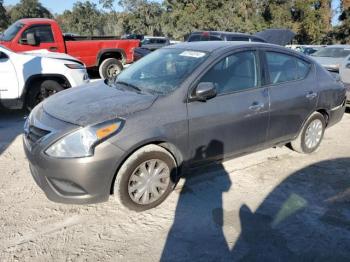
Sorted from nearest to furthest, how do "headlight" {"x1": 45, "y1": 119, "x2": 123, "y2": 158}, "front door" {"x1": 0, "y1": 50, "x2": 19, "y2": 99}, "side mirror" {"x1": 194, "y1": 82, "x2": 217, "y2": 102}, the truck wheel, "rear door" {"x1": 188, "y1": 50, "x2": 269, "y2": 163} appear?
"headlight" {"x1": 45, "y1": 119, "x2": 123, "y2": 158} → "side mirror" {"x1": 194, "y1": 82, "x2": 217, "y2": 102} → "rear door" {"x1": 188, "y1": 50, "x2": 269, "y2": 163} → "front door" {"x1": 0, "y1": 50, "x2": 19, "y2": 99} → the truck wheel

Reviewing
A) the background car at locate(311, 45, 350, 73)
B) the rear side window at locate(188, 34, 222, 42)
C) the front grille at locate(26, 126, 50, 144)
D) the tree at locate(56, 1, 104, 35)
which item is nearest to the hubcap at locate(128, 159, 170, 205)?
the front grille at locate(26, 126, 50, 144)

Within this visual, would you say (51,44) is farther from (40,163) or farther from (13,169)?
(40,163)

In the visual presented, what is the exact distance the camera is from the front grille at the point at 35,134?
3494 millimetres

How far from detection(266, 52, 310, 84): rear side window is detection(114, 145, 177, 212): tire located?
6.02ft

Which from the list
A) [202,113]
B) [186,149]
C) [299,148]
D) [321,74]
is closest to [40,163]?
[186,149]

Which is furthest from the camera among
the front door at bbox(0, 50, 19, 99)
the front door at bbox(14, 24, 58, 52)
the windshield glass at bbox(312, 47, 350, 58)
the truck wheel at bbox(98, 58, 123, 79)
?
the windshield glass at bbox(312, 47, 350, 58)

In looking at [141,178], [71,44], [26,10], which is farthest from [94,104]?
[26,10]

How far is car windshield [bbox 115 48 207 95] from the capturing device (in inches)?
160

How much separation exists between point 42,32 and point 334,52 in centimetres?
1050

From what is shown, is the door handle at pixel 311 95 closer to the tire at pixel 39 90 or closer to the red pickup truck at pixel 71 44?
the tire at pixel 39 90

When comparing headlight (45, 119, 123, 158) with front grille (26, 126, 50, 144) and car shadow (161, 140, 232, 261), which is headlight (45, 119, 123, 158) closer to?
front grille (26, 126, 50, 144)

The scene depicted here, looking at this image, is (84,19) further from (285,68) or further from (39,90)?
(285,68)

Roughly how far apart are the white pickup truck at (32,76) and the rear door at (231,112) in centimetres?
410

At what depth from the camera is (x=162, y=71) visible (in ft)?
14.4
